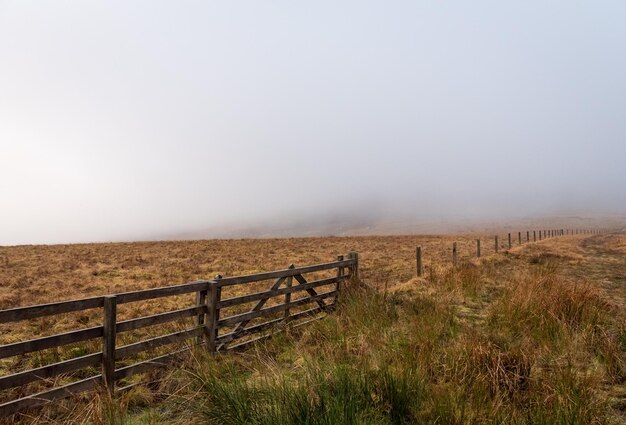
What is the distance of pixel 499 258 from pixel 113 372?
69.8 ft

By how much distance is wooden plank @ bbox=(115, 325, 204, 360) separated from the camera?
5883 millimetres

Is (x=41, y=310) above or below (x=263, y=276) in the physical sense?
above

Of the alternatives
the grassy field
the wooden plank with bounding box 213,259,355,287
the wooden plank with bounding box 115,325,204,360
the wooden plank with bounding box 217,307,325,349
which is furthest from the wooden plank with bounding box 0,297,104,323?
the wooden plank with bounding box 217,307,325,349

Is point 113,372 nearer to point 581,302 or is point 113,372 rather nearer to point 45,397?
point 45,397

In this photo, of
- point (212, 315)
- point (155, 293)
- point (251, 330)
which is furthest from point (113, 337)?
point (251, 330)

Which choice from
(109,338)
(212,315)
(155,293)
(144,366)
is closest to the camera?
(109,338)

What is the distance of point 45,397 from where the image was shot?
4988 millimetres

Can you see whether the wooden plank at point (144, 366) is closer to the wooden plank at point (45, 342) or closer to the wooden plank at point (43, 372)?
the wooden plank at point (43, 372)

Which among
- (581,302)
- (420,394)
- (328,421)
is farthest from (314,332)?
(581,302)

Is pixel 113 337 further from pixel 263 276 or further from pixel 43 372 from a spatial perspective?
pixel 263 276

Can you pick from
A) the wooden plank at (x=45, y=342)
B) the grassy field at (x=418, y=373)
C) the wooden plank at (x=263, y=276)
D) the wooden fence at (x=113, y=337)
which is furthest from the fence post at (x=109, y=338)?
the wooden plank at (x=263, y=276)

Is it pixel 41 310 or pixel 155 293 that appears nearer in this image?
pixel 41 310

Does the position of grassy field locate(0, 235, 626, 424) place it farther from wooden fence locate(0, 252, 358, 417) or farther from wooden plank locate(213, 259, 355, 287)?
wooden plank locate(213, 259, 355, 287)

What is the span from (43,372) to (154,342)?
1.62 m
